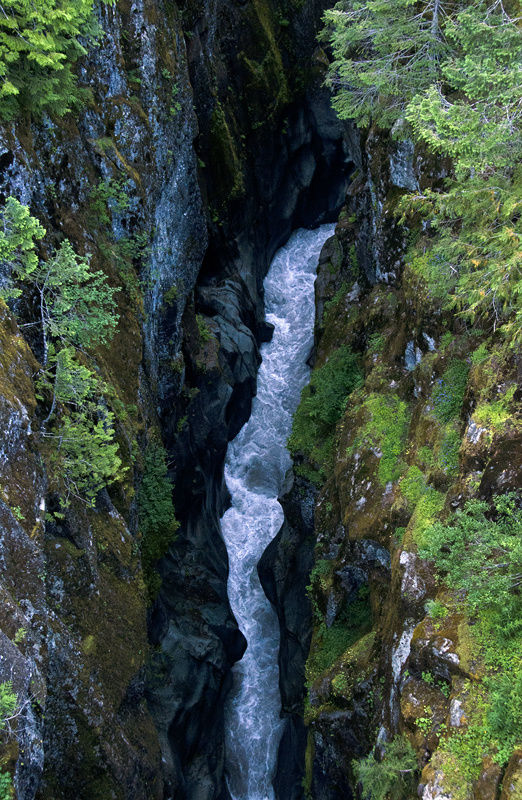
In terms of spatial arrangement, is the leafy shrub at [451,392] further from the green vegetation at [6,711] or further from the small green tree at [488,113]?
the green vegetation at [6,711]

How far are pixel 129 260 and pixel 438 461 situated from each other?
10.1 metres

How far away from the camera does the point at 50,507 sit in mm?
10922

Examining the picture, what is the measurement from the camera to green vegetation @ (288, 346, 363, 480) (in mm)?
19000

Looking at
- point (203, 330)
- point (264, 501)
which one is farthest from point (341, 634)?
point (203, 330)

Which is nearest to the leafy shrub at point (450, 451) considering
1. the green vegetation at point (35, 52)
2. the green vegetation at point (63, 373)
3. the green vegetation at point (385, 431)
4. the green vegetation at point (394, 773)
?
the green vegetation at point (385, 431)

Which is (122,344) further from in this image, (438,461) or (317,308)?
(317,308)

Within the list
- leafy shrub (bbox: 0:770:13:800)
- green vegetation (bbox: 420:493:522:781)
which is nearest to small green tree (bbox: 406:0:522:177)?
green vegetation (bbox: 420:493:522:781)

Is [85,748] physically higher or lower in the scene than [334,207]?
lower

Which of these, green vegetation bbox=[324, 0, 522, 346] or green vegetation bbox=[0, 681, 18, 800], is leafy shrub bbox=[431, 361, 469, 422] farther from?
green vegetation bbox=[0, 681, 18, 800]

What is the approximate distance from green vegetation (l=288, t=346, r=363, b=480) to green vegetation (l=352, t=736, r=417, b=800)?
9.72m

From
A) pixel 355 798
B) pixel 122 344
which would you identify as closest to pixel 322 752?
pixel 355 798

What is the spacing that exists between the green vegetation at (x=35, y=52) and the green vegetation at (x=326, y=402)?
11.5 m

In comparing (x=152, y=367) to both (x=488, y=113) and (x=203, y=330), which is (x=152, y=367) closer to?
(x=203, y=330)

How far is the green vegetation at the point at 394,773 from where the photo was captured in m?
9.01
